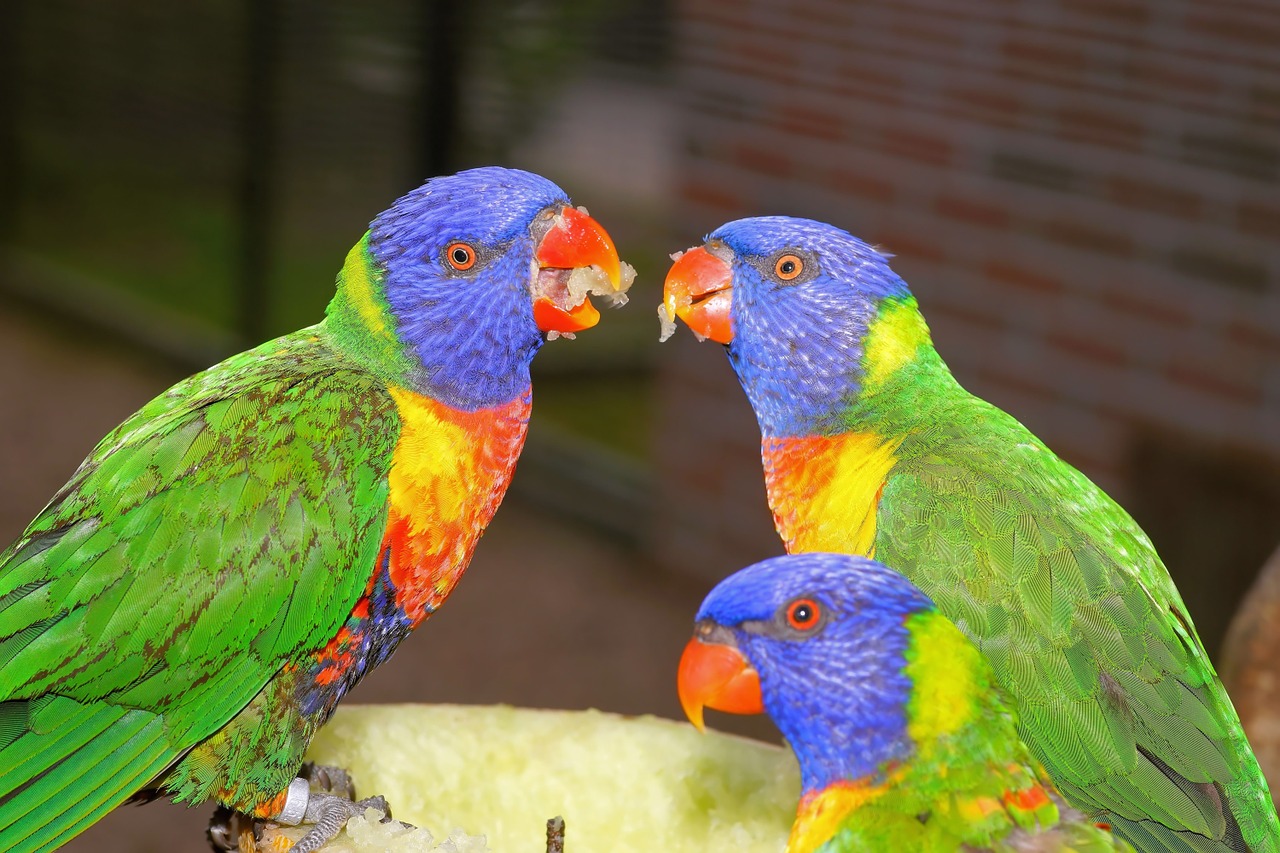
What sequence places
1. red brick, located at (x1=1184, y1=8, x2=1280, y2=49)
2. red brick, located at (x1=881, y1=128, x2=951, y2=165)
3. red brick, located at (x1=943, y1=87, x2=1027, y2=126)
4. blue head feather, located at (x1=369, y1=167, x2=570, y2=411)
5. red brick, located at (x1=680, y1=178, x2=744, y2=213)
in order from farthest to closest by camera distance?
red brick, located at (x1=680, y1=178, x2=744, y2=213)
red brick, located at (x1=881, y1=128, x2=951, y2=165)
red brick, located at (x1=943, y1=87, x2=1027, y2=126)
red brick, located at (x1=1184, y1=8, x2=1280, y2=49)
blue head feather, located at (x1=369, y1=167, x2=570, y2=411)

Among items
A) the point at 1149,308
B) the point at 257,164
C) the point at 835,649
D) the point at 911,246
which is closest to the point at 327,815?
the point at 835,649

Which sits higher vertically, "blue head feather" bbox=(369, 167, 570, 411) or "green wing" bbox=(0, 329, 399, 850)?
"blue head feather" bbox=(369, 167, 570, 411)

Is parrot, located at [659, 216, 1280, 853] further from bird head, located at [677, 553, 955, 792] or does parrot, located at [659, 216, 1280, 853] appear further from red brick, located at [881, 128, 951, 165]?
red brick, located at [881, 128, 951, 165]

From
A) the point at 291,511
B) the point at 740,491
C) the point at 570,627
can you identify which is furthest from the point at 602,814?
the point at 570,627

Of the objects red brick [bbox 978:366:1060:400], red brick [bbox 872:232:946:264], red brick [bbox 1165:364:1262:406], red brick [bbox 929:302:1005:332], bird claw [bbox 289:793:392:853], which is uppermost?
red brick [bbox 872:232:946:264]

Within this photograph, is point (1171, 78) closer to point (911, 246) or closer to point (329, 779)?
point (911, 246)

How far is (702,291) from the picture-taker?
5.55 feet

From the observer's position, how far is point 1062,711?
1386mm

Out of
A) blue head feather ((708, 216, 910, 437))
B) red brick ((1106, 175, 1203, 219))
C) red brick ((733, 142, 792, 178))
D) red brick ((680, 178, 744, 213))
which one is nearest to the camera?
blue head feather ((708, 216, 910, 437))

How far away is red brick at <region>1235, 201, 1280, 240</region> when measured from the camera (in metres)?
3.19

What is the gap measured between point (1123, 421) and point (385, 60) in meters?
3.17

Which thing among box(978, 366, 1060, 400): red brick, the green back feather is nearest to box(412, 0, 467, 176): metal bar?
box(978, 366, 1060, 400): red brick

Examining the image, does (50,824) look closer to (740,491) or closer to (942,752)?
(942,752)

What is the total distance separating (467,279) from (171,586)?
47cm
